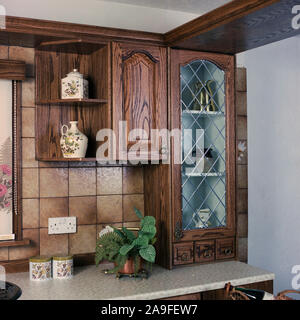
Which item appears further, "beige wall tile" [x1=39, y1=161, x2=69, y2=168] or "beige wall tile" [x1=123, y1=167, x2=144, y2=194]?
"beige wall tile" [x1=123, y1=167, x2=144, y2=194]

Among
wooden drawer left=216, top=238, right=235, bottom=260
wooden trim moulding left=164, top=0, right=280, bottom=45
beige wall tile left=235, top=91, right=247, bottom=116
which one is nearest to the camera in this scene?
wooden trim moulding left=164, top=0, right=280, bottom=45

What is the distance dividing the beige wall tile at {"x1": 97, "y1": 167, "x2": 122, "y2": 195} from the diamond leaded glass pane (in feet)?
1.48

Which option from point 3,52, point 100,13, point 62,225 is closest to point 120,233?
point 62,225

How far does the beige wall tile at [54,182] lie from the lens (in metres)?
2.62

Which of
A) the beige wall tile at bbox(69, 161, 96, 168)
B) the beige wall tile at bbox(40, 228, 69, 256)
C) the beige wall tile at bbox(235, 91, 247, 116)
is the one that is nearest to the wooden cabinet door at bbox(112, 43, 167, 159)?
the beige wall tile at bbox(69, 161, 96, 168)

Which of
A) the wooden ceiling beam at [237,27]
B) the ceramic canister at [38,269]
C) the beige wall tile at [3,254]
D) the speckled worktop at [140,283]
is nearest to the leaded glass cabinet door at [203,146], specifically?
the wooden ceiling beam at [237,27]

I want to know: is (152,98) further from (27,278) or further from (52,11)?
(27,278)

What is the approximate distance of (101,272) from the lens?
101 inches

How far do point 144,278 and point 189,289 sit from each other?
0.28 metres

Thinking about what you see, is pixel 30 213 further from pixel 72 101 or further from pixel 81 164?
pixel 72 101

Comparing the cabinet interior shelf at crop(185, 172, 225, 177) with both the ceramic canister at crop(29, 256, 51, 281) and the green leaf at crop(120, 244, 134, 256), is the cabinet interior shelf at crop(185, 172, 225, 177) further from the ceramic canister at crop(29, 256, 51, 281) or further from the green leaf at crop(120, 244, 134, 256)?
the ceramic canister at crop(29, 256, 51, 281)

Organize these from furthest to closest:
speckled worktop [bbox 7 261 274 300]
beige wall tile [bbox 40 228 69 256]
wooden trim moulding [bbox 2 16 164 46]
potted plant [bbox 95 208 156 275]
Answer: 1. beige wall tile [bbox 40 228 69 256]
2. potted plant [bbox 95 208 156 275]
3. wooden trim moulding [bbox 2 16 164 46]
4. speckled worktop [bbox 7 261 274 300]

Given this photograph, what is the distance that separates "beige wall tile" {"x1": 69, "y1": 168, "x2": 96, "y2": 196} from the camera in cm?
270

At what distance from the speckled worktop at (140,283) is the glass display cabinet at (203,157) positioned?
150mm
